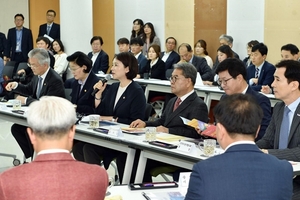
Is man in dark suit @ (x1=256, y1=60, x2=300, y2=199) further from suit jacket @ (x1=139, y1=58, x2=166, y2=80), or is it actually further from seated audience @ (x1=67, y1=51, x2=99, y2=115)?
suit jacket @ (x1=139, y1=58, x2=166, y2=80)

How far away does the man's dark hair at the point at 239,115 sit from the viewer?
2.29 metres

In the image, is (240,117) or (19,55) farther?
(19,55)

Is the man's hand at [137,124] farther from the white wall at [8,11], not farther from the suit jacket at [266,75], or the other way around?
the white wall at [8,11]

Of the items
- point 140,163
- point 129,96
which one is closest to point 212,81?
point 129,96

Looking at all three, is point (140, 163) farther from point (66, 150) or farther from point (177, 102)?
point (66, 150)

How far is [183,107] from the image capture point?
476 cm

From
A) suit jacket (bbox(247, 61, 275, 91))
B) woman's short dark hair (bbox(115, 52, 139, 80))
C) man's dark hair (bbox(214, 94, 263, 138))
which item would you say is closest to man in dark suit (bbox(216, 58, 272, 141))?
woman's short dark hair (bbox(115, 52, 139, 80))

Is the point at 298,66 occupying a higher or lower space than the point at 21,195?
higher

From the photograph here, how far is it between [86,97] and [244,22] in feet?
17.2

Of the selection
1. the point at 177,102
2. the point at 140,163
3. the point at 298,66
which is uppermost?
the point at 298,66

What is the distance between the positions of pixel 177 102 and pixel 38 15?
982 centimetres

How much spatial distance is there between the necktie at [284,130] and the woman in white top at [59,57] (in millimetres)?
7059

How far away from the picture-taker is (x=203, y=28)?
11.1m

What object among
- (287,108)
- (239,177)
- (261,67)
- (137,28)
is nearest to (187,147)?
(287,108)
